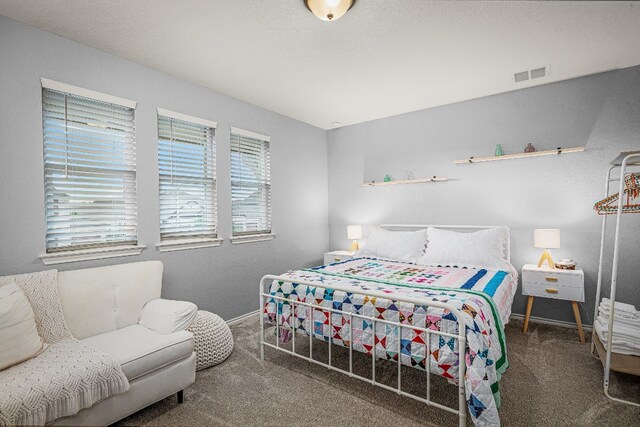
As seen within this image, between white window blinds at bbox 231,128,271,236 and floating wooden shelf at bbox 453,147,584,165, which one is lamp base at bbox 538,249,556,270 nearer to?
floating wooden shelf at bbox 453,147,584,165

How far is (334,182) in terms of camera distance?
4.80 meters

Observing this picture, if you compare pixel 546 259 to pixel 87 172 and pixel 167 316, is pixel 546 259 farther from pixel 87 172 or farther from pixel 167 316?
pixel 87 172

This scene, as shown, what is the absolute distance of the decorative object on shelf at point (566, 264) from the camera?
9.79ft

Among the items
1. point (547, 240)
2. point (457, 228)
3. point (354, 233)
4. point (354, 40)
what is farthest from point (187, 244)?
point (547, 240)

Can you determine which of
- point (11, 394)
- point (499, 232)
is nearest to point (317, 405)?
point (11, 394)

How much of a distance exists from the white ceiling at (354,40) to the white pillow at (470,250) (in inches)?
62.0

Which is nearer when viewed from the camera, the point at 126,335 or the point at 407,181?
the point at 126,335

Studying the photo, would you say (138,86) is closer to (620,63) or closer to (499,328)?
(499,328)

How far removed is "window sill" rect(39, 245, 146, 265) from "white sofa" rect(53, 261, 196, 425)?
16cm

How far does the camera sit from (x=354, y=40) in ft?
7.76

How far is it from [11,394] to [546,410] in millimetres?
2804

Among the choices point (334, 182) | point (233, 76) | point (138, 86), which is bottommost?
point (334, 182)

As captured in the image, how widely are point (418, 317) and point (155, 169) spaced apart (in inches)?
97.2

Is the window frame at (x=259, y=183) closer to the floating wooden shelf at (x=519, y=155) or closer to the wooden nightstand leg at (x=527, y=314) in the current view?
the floating wooden shelf at (x=519, y=155)
